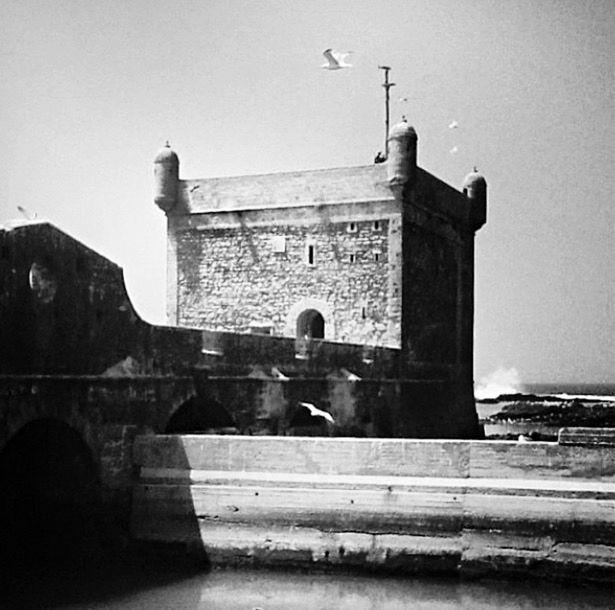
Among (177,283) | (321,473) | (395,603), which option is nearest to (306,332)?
(177,283)

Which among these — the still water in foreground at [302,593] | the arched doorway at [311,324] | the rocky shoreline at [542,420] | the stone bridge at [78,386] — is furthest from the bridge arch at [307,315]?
the rocky shoreline at [542,420]

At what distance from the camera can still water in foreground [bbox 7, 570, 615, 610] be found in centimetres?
1184

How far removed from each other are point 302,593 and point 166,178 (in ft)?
49.4

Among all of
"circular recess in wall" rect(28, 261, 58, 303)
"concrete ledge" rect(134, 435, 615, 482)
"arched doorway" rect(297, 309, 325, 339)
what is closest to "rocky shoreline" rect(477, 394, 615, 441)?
"arched doorway" rect(297, 309, 325, 339)

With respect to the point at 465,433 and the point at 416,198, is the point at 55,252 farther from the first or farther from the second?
the point at 465,433

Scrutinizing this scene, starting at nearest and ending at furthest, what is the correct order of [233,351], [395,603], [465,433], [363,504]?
[395,603] → [363,504] → [233,351] → [465,433]

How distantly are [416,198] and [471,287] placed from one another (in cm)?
588

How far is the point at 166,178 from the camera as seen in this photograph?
2548 cm

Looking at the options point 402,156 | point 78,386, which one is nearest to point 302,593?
point 78,386

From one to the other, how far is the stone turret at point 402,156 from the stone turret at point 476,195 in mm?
5845

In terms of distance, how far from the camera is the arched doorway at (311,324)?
24.3 m

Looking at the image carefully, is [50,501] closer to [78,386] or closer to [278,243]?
[78,386]

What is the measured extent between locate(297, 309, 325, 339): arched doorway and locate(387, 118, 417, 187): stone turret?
359 centimetres

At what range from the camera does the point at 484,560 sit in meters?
12.4
